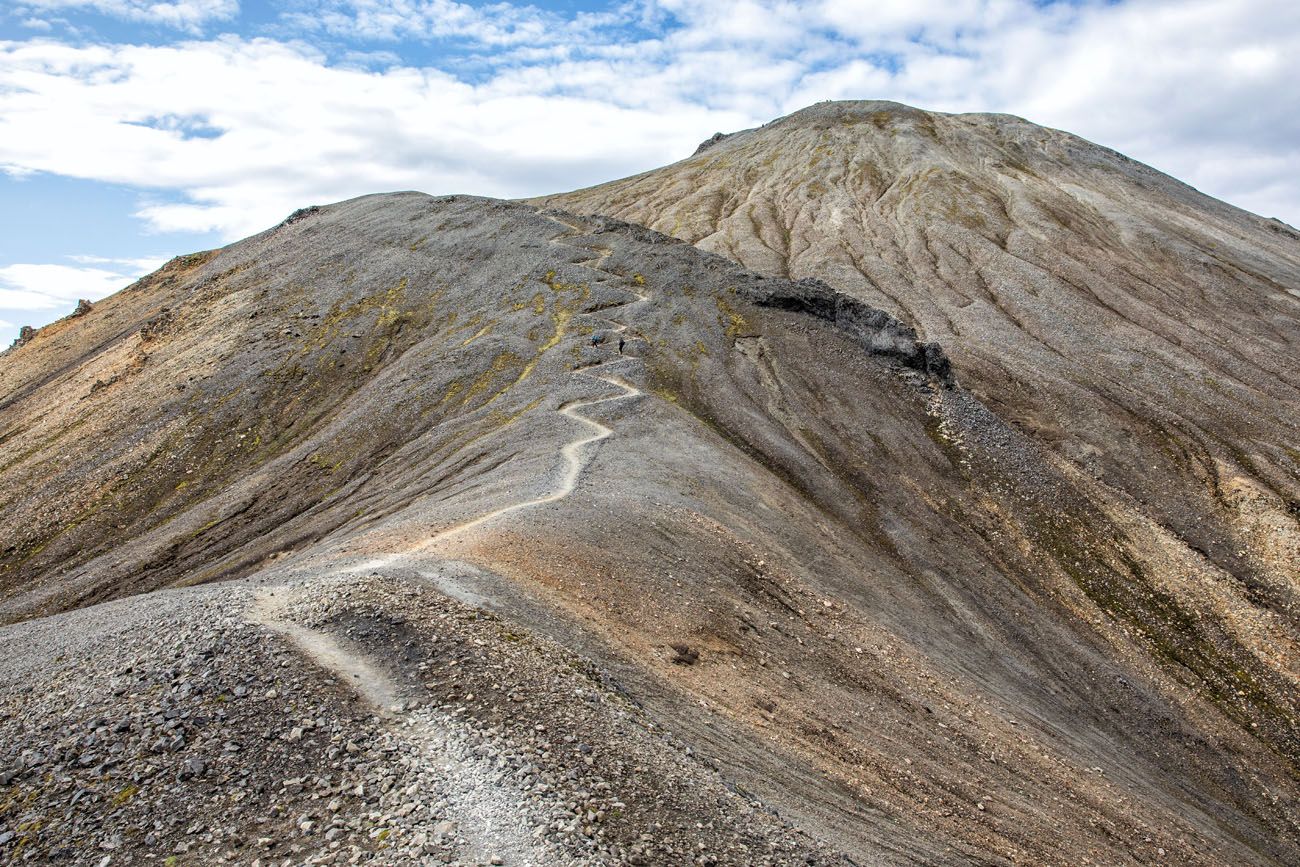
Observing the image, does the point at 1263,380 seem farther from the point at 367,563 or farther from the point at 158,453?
the point at 158,453

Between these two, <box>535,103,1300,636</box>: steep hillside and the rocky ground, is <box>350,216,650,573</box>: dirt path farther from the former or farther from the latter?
<box>535,103,1300,636</box>: steep hillside

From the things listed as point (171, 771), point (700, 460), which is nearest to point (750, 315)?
point (700, 460)

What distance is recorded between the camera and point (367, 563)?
25.3 meters

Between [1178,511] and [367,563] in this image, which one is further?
[1178,511]

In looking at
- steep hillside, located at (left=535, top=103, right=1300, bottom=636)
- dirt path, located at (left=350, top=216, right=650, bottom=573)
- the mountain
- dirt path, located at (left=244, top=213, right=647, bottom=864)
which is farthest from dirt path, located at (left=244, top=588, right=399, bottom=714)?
steep hillside, located at (left=535, top=103, right=1300, bottom=636)

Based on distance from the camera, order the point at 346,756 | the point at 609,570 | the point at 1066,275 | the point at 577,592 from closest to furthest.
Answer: the point at 346,756, the point at 577,592, the point at 609,570, the point at 1066,275

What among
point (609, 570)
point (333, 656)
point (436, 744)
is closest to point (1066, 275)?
point (609, 570)

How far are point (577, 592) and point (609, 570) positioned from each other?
6.99ft

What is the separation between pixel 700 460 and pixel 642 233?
126 feet

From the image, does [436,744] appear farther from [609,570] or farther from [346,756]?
[609,570]

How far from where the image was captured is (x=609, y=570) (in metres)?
26.8

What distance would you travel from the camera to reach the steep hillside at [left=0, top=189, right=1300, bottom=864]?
14578 millimetres

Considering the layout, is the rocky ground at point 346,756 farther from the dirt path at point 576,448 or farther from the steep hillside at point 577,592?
the dirt path at point 576,448

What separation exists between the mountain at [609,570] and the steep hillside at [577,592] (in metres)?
0.15
